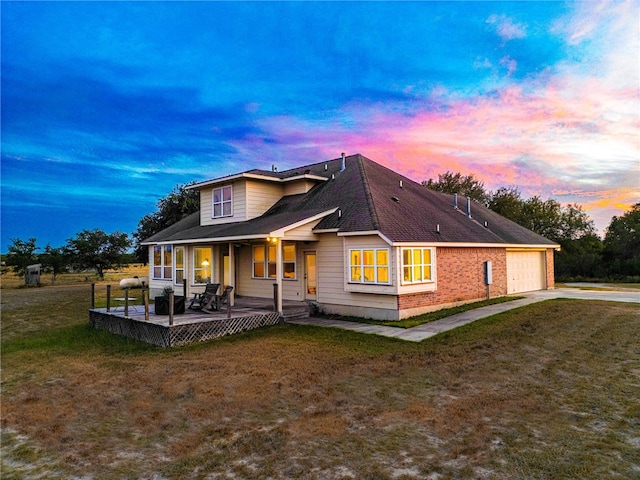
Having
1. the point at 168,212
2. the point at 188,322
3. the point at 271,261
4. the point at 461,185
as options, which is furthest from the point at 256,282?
the point at 461,185

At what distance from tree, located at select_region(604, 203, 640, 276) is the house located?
38.1ft

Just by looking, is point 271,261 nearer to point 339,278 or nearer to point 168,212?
point 339,278

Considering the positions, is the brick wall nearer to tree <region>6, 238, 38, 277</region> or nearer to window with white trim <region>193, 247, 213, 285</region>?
window with white trim <region>193, 247, 213, 285</region>

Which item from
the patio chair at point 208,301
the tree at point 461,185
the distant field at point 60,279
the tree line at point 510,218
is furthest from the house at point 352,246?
the distant field at point 60,279

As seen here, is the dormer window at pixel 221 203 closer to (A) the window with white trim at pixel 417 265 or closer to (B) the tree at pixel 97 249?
(A) the window with white trim at pixel 417 265

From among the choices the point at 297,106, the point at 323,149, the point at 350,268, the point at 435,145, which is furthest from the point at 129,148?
the point at 350,268

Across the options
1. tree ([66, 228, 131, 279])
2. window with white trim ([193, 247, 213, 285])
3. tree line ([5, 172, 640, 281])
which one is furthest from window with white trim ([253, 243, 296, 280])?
tree ([66, 228, 131, 279])

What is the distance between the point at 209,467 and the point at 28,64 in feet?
62.9

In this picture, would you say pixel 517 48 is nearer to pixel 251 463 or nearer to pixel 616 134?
pixel 616 134

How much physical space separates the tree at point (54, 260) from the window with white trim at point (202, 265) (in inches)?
1075

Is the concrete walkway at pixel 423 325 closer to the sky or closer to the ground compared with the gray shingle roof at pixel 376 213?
closer to the ground

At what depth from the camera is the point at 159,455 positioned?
14.7 ft

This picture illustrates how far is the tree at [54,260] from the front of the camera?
37.8 m

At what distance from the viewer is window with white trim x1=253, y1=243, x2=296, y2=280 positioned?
16109 millimetres
